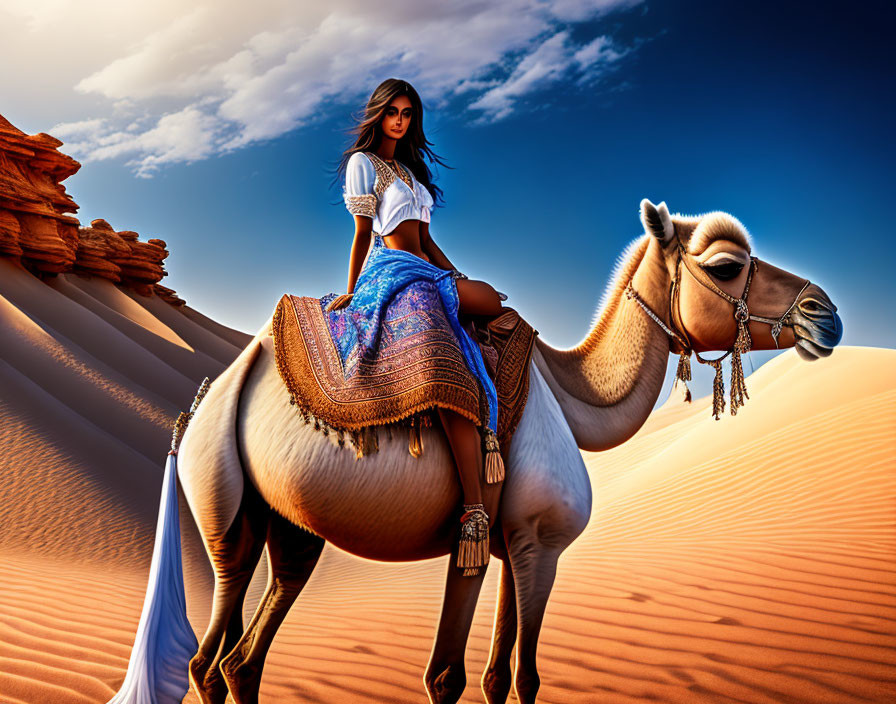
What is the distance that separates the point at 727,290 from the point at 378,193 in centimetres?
215

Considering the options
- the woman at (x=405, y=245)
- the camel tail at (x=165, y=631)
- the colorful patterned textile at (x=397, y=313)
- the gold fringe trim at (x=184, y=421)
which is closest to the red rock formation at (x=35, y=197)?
the gold fringe trim at (x=184, y=421)

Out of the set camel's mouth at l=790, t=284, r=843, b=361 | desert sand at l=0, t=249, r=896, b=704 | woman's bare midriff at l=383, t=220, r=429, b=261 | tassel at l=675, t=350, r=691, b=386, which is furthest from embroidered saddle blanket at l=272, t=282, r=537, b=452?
desert sand at l=0, t=249, r=896, b=704

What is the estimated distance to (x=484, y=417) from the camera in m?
3.41

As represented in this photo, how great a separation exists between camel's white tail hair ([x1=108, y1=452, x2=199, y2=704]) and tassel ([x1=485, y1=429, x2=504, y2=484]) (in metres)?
1.70

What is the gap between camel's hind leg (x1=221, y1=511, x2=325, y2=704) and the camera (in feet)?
11.8

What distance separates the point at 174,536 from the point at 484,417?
6.23ft

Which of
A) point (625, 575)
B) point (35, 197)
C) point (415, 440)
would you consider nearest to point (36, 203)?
A: point (35, 197)

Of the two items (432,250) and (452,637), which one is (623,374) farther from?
(452,637)

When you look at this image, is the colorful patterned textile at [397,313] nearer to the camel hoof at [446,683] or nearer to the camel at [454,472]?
the camel at [454,472]

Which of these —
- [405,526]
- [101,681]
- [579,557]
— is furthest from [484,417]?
[579,557]

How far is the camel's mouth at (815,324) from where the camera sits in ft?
12.5

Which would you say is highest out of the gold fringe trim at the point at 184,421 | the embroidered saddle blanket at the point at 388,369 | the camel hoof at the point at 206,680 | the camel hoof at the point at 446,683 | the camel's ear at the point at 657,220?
the camel's ear at the point at 657,220

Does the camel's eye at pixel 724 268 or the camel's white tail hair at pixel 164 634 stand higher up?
the camel's eye at pixel 724 268

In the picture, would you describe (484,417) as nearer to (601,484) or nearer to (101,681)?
(101,681)
